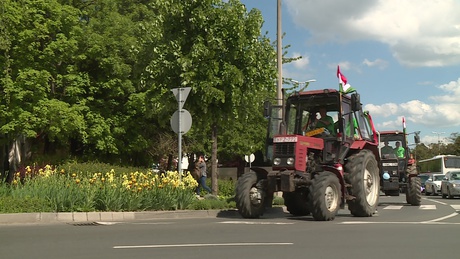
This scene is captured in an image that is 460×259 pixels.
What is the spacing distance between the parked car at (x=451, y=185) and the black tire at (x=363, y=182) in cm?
1866

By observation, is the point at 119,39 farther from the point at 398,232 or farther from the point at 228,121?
the point at 398,232

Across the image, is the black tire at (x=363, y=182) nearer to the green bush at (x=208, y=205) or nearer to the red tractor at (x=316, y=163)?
the red tractor at (x=316, y=163)

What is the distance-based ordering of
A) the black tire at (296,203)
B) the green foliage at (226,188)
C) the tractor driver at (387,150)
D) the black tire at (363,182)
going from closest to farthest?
the black tire at (363,182) < the black tire at (296,203) < the tractor driver at (387,150) < the green foliage at (226,188)

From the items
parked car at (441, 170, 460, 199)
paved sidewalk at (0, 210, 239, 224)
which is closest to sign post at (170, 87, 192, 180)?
paved sidewalk at (0, 210, 239, 224)

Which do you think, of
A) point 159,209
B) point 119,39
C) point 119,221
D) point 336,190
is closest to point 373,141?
point 336,190

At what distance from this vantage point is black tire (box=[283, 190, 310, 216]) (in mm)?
14586

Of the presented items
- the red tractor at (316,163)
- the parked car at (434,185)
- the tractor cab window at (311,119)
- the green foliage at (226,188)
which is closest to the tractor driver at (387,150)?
the green foliage at (226,188)

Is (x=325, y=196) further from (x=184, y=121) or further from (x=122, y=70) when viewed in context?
(x=122, y=70)

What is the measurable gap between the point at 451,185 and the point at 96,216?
2505 cm

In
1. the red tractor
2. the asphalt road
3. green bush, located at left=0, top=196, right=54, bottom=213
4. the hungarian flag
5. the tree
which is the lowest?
the asphalt road

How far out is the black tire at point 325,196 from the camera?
12.2 m

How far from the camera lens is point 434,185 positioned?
129 ft

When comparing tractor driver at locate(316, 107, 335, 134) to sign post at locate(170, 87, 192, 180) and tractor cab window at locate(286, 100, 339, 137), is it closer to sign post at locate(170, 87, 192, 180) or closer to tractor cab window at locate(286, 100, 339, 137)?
tractor cab window at locate(286, 100, 339, 137)

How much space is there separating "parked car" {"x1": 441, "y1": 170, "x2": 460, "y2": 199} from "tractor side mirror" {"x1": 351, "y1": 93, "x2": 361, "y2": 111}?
20419 mm
